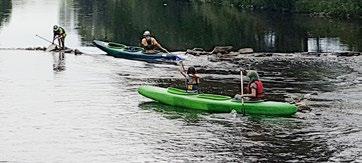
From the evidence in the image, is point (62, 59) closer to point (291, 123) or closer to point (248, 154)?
point (291, 123)

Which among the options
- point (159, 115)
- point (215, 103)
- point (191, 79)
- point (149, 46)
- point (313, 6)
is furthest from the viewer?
point (313, 6)

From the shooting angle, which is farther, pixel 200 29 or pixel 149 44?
pixel 200 29

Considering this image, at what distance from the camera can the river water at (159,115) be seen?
60.1 ft

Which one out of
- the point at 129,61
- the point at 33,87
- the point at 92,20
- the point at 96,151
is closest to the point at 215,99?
the point at 96,151

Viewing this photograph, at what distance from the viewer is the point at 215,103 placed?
2292 centimetres

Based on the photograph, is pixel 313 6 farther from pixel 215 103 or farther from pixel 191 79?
pixel 215 103

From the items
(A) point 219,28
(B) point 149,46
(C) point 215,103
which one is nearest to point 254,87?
(C) point 215,103

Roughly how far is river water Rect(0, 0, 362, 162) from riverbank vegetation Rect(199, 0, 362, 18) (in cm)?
2120

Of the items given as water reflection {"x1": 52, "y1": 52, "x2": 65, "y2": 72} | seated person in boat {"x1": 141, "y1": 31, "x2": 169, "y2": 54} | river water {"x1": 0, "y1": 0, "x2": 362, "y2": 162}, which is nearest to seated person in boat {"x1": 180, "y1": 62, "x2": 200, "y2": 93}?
river water {"x1": 0, "y1": 0, "x2": 362, "y2": 162}

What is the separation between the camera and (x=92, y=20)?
259 feet

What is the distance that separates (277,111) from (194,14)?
202 ft

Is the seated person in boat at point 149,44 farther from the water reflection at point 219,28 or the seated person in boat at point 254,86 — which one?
the seated person in boat at point 254,86

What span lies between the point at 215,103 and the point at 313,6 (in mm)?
57746

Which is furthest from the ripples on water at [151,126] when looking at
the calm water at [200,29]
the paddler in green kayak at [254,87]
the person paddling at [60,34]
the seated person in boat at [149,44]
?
the calm water at [200,29]
